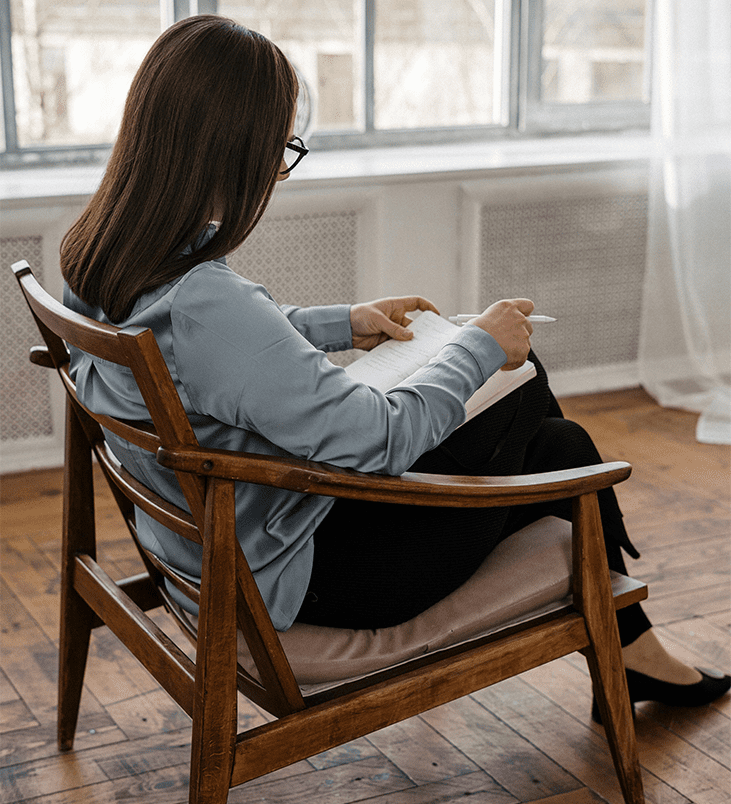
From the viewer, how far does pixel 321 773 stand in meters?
1.51

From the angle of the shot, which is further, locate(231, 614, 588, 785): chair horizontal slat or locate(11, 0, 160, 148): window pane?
locate(11, 0, 160, 148): window pane

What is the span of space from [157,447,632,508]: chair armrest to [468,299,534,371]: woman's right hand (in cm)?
14

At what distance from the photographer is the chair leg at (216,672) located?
3.32ft

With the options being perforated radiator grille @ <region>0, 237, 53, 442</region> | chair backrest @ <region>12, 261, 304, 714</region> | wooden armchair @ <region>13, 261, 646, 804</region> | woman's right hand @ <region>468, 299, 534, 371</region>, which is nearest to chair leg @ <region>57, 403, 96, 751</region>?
wooden armchair @ <region>13, 261, 646, 804</region>

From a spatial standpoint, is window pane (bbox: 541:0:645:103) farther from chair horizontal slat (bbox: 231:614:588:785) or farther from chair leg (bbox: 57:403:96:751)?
chair horizontal slat (bbox: 231:614:588:785)

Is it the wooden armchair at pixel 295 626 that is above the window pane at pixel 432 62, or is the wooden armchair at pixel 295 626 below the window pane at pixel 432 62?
below

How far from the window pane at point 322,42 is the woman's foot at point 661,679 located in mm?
2005

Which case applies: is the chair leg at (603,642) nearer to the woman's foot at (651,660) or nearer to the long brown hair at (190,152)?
the woman's foot at (651,660)

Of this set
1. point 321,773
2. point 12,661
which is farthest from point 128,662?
point 321,773

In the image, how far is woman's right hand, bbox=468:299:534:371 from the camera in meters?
1.19

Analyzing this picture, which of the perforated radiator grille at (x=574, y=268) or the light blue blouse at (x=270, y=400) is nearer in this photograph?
the light blue blouse at (x=270, y=400)

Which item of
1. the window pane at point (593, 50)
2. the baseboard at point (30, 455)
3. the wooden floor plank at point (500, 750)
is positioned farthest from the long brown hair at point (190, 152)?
the window pane at point (593, 50)

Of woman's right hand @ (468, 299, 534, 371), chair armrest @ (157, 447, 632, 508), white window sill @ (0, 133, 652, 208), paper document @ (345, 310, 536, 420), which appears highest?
white window sill @ (0, 133, 652, 208)

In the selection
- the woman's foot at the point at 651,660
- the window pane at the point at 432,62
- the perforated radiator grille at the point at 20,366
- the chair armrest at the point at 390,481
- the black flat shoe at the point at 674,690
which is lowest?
the black flat shoe at the point at 674,690
